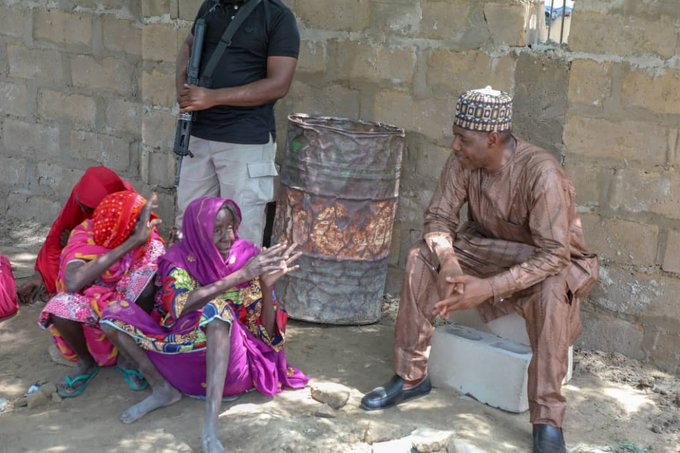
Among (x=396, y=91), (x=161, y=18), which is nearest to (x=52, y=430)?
(x=396, y=91)

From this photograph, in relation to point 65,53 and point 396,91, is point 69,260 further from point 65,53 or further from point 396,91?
point 65,53

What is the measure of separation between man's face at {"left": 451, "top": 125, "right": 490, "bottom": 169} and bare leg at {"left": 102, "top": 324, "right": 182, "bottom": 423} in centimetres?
168

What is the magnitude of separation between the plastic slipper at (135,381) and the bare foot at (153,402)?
0.47 ft

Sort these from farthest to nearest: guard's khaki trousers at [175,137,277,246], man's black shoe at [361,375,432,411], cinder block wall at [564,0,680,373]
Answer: guard's khaki trousers at [175,137,277,246], cinder block wall at [564,0,680,373], man's black shoe at [361,375,432,411]

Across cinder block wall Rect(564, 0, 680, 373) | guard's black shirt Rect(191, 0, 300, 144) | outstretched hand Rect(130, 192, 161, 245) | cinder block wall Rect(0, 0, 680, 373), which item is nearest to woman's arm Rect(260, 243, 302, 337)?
outstretched hand Rect(130, 192, 161, 245)

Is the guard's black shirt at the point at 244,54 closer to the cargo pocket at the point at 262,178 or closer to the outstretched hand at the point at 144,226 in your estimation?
the cargo pocket at the point at 262,178

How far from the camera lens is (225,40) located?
4.58 meters

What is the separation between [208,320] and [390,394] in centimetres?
95

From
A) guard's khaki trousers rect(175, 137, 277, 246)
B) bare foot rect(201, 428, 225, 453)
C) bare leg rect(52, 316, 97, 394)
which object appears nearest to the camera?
bare foot rect(201, 428, 225, 453)

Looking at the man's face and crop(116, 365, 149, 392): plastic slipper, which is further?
crop(116, 365, 149, 392): plastic slipper

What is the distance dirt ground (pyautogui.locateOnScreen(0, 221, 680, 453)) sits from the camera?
367 cm

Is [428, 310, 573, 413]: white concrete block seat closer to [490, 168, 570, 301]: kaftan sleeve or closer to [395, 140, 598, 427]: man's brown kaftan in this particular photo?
[395, 140, 598, 427]: man's brown kaftan

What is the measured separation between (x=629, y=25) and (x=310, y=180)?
186 cm

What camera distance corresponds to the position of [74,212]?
4.63m
